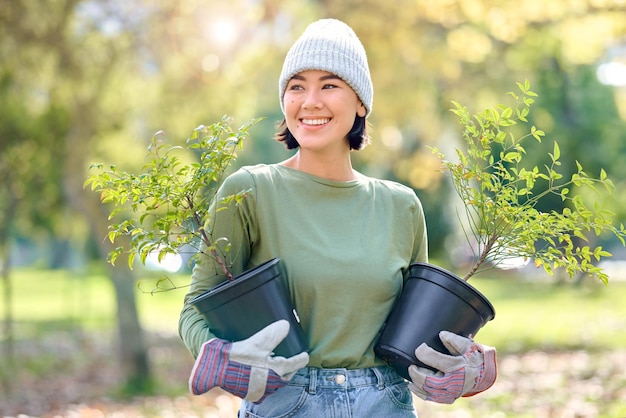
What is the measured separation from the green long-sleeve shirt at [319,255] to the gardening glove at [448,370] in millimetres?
138

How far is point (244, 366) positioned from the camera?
1914mm

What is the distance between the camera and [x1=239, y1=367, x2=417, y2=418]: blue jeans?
2.08m

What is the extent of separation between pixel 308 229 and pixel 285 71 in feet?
1.45

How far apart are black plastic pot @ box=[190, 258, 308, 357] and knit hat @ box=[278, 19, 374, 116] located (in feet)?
1.81

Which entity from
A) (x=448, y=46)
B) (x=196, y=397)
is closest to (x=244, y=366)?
(x=196, y=397)

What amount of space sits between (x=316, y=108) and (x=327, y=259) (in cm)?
41

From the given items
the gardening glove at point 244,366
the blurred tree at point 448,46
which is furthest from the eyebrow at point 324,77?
the blurred tree at point 448,46

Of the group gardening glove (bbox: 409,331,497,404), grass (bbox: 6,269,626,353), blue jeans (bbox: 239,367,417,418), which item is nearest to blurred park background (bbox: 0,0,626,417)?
grass (bbox: 6,269,626,353)

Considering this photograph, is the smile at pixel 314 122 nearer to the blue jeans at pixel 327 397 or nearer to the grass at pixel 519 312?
the blue jeans at pixel 327 397

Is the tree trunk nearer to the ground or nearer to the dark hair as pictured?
the ground

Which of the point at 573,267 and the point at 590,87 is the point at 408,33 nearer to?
the point at 573,267

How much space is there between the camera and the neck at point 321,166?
2301 mm

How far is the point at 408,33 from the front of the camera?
27.5 feet

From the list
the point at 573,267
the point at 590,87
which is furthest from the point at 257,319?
the point at 590,87
